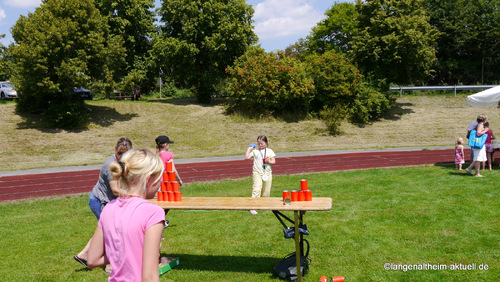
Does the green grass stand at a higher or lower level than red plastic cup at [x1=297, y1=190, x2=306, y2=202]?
lower

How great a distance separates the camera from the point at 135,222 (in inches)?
83.4

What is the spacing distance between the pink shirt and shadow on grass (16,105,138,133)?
985 inches

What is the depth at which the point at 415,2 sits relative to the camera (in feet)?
106

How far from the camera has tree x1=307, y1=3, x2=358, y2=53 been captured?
50.0 m

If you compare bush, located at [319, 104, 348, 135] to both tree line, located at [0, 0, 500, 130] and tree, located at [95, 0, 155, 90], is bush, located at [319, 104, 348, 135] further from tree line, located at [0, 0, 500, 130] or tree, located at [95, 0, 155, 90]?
tree, located at [95, 0, 155, 90]

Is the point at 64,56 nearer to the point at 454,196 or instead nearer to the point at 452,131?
the point at 454,196

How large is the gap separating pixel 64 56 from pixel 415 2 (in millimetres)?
27825

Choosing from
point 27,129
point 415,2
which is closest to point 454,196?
point 27,129

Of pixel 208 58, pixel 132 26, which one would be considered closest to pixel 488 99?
pixel 208 58

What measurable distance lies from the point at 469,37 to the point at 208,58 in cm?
3329

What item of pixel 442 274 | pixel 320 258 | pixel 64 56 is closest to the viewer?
pixel 442 274

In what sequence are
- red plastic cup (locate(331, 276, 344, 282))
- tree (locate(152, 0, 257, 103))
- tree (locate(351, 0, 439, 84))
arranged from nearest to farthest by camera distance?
red plastic cup (locate(331, 276, 344, 282)), tree (locate(351, 0, 439, 84)), tree (locate(152, 0, 257, 103))

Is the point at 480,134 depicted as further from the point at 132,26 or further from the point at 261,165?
the point at 132,26

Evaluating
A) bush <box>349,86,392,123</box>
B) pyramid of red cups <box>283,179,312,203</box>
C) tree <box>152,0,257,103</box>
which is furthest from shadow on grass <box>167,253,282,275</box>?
tree <box>152,0,257,103</box>
